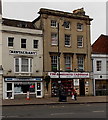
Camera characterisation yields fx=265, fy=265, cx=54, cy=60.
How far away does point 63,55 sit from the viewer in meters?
37.0

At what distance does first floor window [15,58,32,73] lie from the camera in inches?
1337

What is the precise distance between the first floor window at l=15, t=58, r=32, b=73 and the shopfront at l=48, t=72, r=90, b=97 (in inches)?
119

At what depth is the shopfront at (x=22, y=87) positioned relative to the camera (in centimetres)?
3312

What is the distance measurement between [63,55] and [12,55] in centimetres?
739

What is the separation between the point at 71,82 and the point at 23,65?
7.59m

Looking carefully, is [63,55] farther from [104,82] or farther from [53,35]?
[104,82]

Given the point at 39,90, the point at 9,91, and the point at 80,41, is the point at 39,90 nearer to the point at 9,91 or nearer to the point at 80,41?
the point at 9,91

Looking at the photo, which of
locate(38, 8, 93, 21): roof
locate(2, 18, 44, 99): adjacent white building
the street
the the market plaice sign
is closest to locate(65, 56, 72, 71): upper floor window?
the the market plaice sign

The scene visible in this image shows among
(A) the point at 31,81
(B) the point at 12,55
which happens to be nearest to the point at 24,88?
(A) the point at 31,81

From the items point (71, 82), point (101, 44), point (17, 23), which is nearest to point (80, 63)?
point (71, 82)

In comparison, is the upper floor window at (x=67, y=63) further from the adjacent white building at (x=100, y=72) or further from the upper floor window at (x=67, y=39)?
the adjacent white building at (x=100, y=72)

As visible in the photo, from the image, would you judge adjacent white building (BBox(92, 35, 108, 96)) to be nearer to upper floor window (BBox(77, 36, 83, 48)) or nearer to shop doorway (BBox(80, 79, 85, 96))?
shop doorway (BBox(80, 79, 85, 96))

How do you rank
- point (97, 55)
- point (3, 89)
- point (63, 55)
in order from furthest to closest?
1. point (97, 55)
2. point (63, 55)
3. point (3, 89)

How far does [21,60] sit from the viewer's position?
3422cm
